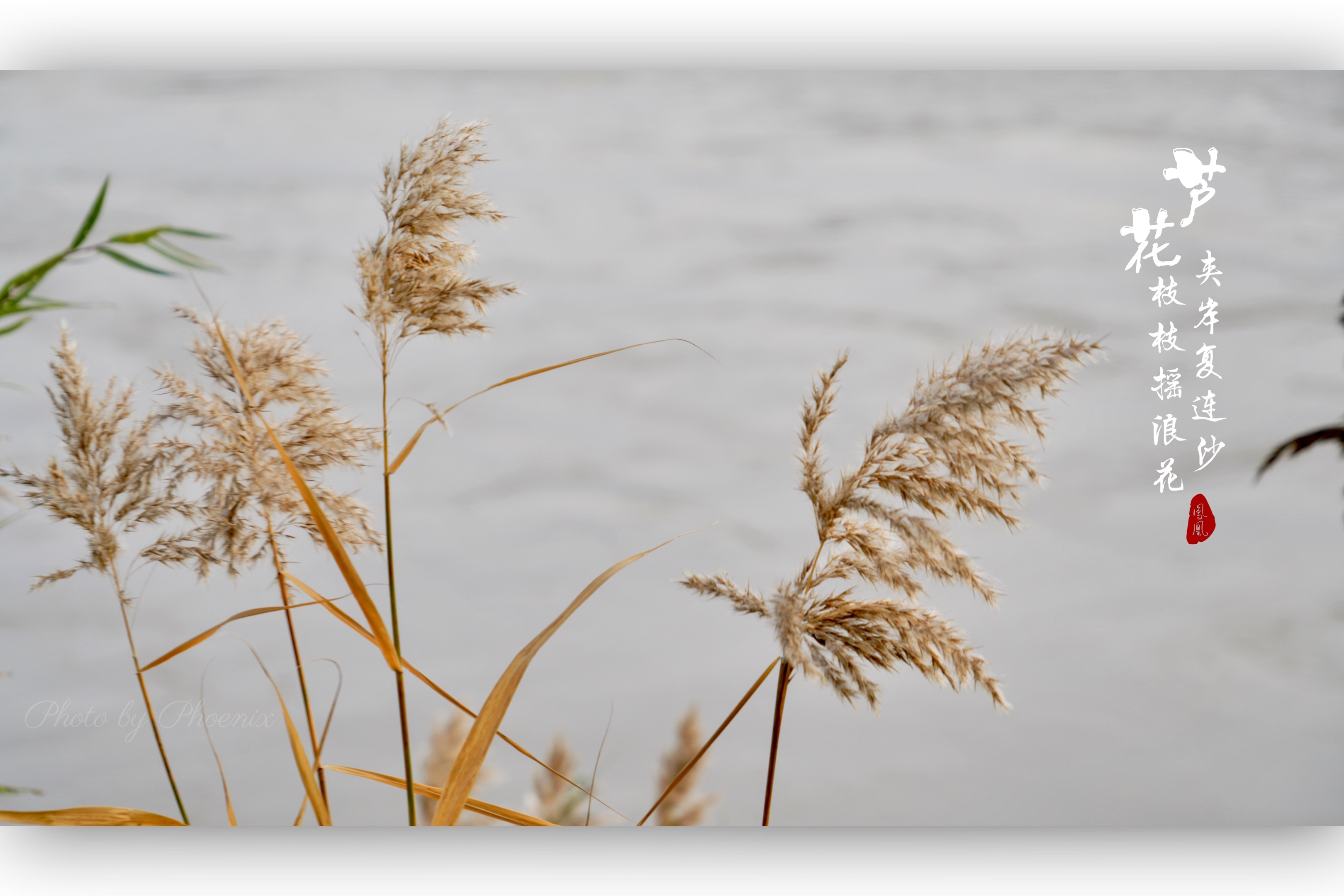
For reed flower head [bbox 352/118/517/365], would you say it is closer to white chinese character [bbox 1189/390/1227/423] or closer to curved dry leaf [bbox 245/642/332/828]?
curved dry leaf [bbox 245/642/332/828]

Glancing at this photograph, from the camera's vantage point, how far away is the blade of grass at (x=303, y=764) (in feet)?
4.69

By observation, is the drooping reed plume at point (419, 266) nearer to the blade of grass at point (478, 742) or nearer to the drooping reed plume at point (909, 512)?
the blade of grass at point (478, 742)

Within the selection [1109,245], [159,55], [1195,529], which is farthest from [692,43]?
[1195,529]

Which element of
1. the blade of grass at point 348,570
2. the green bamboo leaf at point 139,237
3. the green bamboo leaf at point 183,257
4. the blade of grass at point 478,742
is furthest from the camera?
the blade of grass at point 478,742

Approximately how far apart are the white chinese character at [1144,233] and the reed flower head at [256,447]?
141 cm

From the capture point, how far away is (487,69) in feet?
5.75

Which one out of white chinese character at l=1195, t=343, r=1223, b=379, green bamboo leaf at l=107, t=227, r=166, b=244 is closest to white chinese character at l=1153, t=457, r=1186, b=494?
white chinese character at l=1195, t=343, r=1223, b=379

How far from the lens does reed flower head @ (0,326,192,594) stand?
5.24 feet

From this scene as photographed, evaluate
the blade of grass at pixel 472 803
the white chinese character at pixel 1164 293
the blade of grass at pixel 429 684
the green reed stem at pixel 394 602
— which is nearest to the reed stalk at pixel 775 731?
the blade of grass at pixel 429 684

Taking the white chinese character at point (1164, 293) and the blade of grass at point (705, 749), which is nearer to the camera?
the blade of grass at point (705, 749)

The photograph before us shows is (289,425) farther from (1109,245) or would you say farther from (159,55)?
(1109,245)

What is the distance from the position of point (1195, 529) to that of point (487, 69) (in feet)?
5.07

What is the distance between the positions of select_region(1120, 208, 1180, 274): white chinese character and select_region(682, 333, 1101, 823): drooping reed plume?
0.37 m

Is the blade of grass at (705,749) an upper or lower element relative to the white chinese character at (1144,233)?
lower
